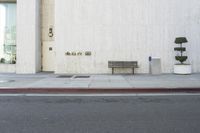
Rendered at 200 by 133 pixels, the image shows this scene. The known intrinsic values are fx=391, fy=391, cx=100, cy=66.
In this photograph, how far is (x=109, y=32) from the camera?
1021 inches

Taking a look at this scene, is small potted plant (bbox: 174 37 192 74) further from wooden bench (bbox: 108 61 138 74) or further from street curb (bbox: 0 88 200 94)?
street curb (bbox: 0 88 200 94)

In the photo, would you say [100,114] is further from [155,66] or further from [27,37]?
[27,37]

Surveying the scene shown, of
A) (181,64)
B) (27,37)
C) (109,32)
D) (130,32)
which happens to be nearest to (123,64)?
(130,32)

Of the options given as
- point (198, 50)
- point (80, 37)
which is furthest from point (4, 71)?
point (198, 50)

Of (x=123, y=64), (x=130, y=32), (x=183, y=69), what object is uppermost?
(x=130, y=32)

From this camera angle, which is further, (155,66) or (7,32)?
(7,32)

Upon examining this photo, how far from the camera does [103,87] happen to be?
56.9 feet

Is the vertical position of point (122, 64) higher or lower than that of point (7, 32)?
lower

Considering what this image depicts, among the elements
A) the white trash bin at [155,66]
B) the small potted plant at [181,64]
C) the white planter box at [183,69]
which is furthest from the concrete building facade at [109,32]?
the white planter box at [183,69]

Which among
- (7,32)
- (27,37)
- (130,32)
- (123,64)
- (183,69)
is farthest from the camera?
(7,32)

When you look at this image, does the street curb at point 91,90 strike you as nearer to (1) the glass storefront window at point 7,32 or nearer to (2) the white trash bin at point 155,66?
(2) the white trash bin at point 155,66

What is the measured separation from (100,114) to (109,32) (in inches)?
623

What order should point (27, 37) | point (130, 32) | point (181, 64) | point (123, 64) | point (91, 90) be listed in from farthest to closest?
point (27, 37) → point (130, 32) → point (123, 64) → point (181, 64) → point (91, 90)

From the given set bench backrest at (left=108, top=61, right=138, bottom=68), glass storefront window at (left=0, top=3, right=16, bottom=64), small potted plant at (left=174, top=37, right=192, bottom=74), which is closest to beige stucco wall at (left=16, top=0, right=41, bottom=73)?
glass storefront window at (left=0, top=3, right=16, bottom=64)
